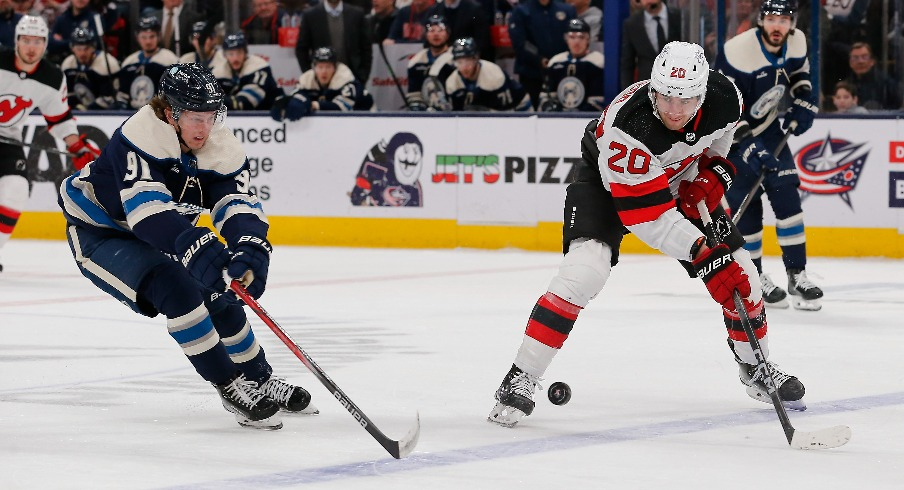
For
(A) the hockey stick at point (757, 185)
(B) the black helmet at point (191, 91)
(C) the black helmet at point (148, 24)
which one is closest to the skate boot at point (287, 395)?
(B) the black helmet at point (191, 91)

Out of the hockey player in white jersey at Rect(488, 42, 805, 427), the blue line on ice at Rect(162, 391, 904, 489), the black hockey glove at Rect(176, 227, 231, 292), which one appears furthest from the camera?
the hockey player in white jersey at Rect(488, 42, 805, 427)

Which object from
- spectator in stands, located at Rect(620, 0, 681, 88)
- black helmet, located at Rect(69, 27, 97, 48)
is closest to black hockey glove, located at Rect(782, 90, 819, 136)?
spectator in stands, located at Rect(620, 0, 681, 88)

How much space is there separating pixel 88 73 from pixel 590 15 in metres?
3.60

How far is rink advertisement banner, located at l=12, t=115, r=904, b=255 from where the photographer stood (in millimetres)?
8469

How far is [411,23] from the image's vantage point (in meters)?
9.98

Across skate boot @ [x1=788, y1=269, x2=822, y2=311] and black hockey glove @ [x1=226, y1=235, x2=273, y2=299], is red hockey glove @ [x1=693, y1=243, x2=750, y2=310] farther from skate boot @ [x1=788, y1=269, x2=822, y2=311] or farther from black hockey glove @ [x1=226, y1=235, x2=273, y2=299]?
skate boot @ [x1=788, y1=269, x2=822, y2=311]

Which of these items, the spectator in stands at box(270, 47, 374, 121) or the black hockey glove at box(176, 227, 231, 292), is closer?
the black hockey glove at box(176, 227, 231, 292)

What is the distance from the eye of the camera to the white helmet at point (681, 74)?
3.78m

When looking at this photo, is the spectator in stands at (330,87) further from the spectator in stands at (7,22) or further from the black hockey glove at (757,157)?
the black hockey glove at (757,157)

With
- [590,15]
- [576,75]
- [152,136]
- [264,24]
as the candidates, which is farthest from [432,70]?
[152,136]

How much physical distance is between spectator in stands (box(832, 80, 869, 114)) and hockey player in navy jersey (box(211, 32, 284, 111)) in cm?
359

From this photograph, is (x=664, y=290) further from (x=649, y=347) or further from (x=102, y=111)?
(x=102, y=111)

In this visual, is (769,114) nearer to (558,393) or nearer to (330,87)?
(558,393)

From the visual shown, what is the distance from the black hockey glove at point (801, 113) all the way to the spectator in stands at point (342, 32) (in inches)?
147
